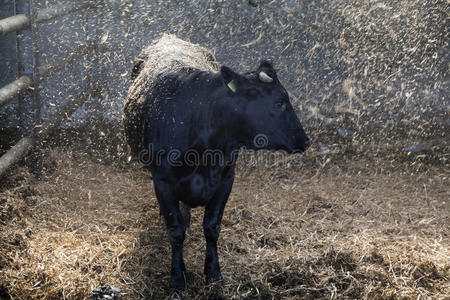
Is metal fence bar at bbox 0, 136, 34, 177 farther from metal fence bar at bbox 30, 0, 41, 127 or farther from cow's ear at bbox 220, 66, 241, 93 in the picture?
cow's ear at bbox 220, 66, 241, 93

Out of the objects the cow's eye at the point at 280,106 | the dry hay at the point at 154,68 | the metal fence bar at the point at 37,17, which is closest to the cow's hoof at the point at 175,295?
the dry hay at the point at 154,68

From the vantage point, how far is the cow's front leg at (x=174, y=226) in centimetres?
389

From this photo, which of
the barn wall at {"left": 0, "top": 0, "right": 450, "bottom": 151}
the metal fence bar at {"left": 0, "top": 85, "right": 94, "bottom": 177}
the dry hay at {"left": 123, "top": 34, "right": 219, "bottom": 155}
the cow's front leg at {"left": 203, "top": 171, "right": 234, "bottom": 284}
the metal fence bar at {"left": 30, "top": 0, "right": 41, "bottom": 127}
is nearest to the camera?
the cow's front leg at {"left": 203, "top": 171, "right": 234, "bottom": 284}

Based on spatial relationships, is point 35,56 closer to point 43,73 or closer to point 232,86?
point 43,73

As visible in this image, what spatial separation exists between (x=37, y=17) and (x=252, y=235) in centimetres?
328

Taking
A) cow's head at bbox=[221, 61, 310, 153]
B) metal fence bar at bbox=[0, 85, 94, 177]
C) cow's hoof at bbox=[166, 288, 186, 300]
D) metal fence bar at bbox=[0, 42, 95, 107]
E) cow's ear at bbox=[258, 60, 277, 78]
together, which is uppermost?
cow's ear at bbox=[258, 60, 277, 78]

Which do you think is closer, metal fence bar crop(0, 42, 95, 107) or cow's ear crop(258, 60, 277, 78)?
cow's ear crop(258, 60, 277, 78)

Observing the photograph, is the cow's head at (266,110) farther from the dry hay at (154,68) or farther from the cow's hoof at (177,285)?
the cow's hoof at (177,285)

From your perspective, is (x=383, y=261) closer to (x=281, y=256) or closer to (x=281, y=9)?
(x=281, y=256)

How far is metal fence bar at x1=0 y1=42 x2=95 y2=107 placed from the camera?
5.23m

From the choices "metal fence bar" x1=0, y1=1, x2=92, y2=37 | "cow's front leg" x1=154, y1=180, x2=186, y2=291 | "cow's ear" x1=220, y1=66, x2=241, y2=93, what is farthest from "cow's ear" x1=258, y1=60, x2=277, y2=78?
"metal fence bar" x1=0, y1=1, x2=92, y2=37

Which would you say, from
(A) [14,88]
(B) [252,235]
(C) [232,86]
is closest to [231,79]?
(C) [232,86]

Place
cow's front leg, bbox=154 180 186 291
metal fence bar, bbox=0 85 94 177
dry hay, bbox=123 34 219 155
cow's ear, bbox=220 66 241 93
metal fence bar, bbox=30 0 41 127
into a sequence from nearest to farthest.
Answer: cow's ear, bbox=220 66 241 93, cow's front leg, bbox=154 180 186 291, dry hay, bbox=123 34 219 155, metal fence bar, bbox=0 85 94 177, metal fence bar, bbox=30 0 41 127

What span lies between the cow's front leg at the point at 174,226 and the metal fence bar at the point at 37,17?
2228mm
